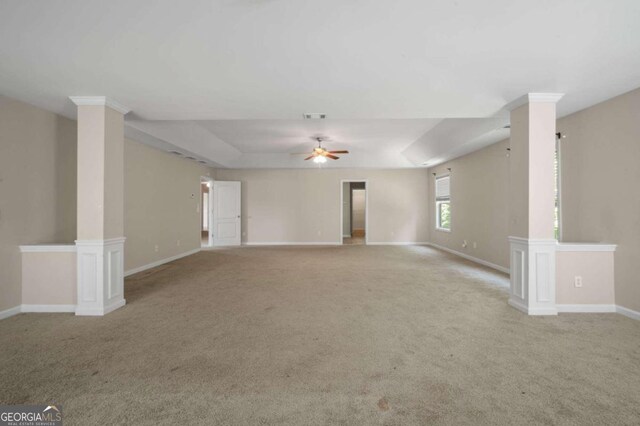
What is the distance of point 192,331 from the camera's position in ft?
8.96

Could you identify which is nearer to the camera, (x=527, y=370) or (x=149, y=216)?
(x=527, y=370)

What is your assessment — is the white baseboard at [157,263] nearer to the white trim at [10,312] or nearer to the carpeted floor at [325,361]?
the carpeted floor at [325,361]

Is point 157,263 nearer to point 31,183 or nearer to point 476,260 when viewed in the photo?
point 31,183

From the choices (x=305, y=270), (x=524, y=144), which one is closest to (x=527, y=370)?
(x=524, y=144)

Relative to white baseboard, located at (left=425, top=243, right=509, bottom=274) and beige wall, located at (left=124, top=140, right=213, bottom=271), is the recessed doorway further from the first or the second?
beige wall, located at (left=124, top=140, right=213, bottom=271)

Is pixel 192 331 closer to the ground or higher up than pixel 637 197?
closer to the ground

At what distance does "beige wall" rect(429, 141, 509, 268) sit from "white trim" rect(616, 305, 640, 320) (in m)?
1.96

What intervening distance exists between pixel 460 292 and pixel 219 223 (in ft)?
22.4

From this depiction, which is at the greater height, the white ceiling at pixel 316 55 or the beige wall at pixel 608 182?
the white ceiling at pixel 316 55

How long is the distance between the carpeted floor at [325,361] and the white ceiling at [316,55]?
2364 mm

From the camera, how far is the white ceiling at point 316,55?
1855 millimetres

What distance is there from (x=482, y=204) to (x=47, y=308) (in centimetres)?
701

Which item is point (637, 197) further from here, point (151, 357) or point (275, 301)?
point (151, 357)

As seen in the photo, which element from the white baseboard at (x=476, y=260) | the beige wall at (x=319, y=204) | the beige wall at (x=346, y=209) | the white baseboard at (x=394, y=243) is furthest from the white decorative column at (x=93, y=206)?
the beige wall at (x=346, y=209)
